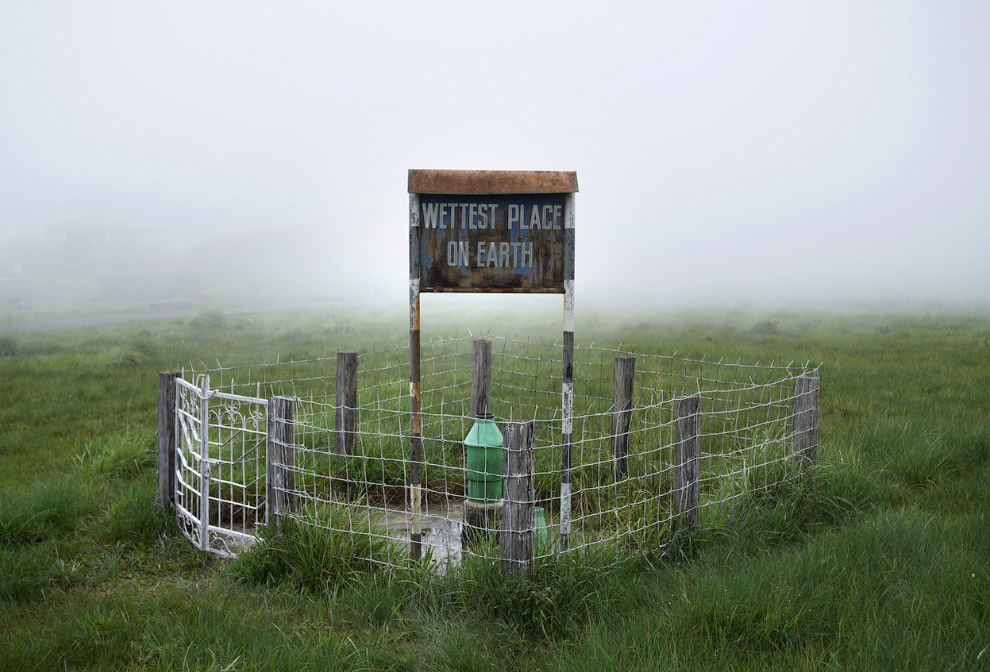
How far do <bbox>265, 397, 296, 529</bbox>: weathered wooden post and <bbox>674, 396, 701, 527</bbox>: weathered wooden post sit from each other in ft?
9.84

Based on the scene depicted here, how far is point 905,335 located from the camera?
21766 millimetres

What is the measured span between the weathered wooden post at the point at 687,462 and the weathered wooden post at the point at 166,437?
449cm

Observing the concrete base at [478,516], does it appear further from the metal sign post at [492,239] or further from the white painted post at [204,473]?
the white painted post at [204,473]

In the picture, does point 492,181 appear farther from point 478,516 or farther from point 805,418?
point 805,418

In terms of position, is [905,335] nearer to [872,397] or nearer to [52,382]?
[872,397]

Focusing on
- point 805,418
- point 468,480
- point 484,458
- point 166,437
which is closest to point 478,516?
point 468,480

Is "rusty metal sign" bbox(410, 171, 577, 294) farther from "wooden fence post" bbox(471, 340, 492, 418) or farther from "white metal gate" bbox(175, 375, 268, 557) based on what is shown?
"wooden fence post" bbox(471, 340, 492, 418)

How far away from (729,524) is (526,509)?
6.56 feet

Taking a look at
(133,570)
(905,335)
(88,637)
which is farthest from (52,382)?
(905,335)

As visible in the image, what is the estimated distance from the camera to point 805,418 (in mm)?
6445

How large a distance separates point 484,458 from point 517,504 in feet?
4.76

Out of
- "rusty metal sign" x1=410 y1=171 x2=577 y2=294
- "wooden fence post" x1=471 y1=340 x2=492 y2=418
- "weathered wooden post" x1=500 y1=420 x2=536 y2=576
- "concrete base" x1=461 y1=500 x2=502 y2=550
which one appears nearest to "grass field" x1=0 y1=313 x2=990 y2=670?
"weathered wooden post" x1=500 y1=420 x2=536 y2=576

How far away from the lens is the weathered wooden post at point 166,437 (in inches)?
251

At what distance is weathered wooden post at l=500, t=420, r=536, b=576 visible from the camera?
4602 millimetres
